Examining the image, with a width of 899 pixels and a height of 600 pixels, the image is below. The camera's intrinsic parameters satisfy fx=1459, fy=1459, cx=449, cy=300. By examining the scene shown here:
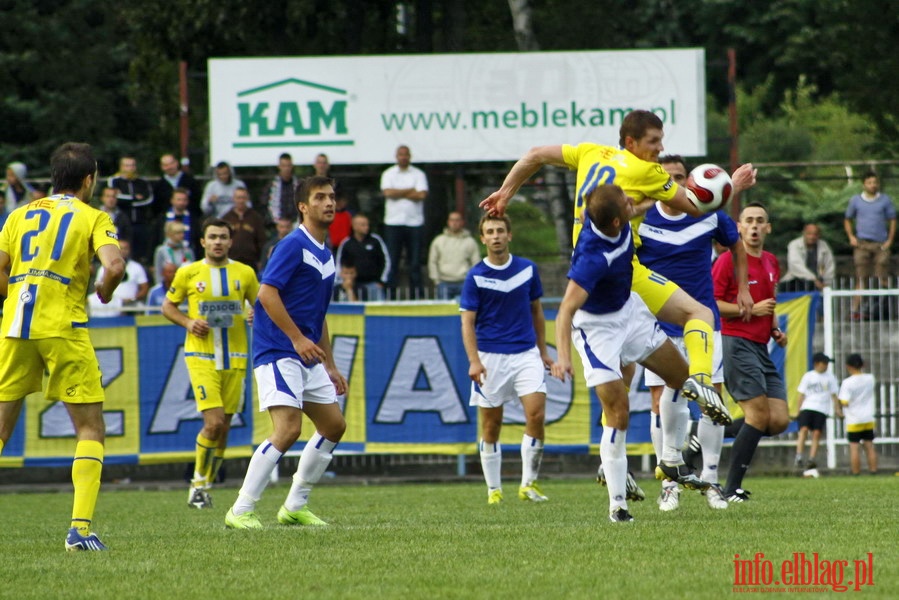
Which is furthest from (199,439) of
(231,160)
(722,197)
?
(231,160)

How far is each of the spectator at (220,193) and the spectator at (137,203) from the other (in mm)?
792

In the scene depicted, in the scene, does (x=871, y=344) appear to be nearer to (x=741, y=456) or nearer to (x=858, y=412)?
(x=858, y=412)

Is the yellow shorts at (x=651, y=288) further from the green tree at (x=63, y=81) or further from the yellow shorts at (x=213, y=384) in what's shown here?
the green tree at (x=63, y=81)

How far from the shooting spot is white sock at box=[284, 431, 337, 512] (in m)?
9.48

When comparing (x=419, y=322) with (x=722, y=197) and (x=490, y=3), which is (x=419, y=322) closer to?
(x=722, y=197)

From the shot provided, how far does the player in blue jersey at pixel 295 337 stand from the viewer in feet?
29.7

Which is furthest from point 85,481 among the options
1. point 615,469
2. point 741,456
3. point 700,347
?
point 741,456

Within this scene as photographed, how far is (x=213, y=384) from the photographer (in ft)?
42.6

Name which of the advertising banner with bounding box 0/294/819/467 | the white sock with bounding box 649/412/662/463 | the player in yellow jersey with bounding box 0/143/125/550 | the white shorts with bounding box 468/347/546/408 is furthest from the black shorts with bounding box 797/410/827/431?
the player in yellow jersey with bounding box 0/143/125/550

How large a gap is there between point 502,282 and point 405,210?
8.24m

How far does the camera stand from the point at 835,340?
17.9 metres

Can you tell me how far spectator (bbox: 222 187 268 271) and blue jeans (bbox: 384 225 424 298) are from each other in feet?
6.30

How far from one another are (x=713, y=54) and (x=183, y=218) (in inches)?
993

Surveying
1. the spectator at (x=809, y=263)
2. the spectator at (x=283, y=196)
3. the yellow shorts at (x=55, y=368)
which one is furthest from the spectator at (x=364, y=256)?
the yellow shorts at (x=55, y=368)
